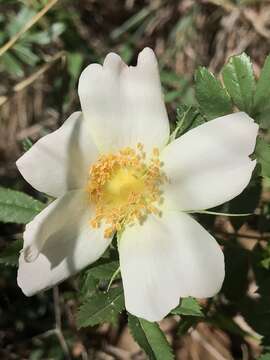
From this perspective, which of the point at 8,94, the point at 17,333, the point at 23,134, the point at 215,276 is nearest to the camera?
the point at 215,276

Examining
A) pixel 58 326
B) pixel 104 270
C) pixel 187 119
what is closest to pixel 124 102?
pixel 187 119

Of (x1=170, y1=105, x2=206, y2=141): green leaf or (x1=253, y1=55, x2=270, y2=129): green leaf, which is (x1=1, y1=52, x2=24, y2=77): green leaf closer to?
(x1=170, y1=105, x2=206, y2=141): green leaf

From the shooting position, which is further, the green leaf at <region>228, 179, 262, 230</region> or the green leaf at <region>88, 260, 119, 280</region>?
the green leaf at <region>228, 179, 262, 230</region>

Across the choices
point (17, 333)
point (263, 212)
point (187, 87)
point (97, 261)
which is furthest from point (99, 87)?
point (17, 333)

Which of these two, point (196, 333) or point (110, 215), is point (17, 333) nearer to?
point (196, 333)

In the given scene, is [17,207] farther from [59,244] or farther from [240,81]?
[240,81]

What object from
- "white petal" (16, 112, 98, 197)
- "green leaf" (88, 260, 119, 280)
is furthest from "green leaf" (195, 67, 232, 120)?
"green leaf" (88, 260, 119, 280)

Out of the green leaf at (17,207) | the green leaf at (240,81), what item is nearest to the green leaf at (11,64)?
the green leaf at (17,207)

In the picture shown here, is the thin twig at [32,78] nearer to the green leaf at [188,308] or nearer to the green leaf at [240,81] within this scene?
the green leaf at [240,81]
